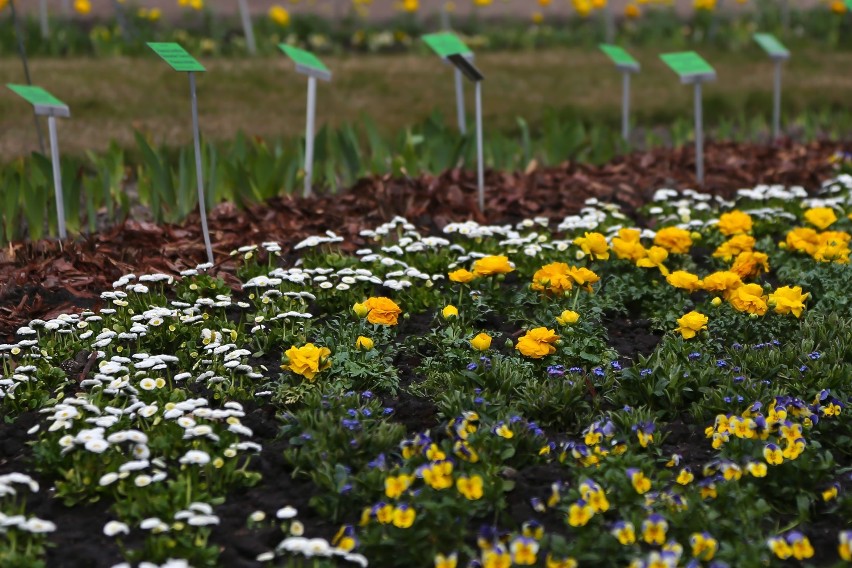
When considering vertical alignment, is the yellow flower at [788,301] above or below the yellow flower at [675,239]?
below

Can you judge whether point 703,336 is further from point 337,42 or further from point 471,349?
point 337,42

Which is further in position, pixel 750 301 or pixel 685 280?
pixel 685 280

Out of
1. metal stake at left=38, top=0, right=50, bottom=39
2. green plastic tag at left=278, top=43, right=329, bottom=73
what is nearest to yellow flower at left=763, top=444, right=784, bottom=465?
green plastic tag at left=278, top=43, right=329, bottom=73

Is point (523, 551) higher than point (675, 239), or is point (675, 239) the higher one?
point (675, 239)

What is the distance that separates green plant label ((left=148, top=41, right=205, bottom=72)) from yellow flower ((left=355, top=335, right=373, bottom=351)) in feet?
4.39

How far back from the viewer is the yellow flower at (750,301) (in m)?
3.90

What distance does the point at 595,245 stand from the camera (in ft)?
14.5

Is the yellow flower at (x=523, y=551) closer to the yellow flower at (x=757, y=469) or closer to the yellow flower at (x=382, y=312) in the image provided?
the yellow flower at (x=757, y=469)

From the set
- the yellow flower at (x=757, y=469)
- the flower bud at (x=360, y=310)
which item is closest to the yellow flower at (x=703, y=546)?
the yellow flower at (x=757, y=469)

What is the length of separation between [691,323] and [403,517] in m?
1.56

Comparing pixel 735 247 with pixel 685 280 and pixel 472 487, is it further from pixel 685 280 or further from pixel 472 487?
pixel 472 487

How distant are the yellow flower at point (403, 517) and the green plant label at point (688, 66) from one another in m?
3.74

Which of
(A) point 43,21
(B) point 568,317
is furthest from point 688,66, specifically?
(A) point 43,21

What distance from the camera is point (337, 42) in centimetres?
1165
